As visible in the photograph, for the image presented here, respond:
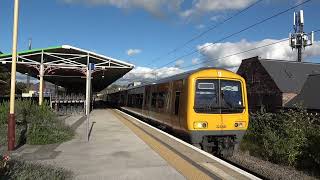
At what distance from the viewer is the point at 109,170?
823cm

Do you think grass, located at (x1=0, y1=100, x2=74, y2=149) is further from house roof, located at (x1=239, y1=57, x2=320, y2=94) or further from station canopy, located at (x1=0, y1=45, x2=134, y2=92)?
house roof, located at (x1=239, y1=57, x2=320, y2=94)

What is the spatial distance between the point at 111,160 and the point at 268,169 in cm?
483

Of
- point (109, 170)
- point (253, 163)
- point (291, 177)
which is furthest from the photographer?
point (253, 163)

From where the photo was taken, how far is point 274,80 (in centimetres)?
4322

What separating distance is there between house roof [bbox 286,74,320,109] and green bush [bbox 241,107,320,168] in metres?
20.4

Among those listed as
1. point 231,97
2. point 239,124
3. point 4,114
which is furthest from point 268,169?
point 4,114

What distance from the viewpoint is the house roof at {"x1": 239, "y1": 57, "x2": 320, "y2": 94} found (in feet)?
140

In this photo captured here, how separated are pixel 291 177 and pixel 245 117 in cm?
291

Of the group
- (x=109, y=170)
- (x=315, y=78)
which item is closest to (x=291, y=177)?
(x=109, y=170)

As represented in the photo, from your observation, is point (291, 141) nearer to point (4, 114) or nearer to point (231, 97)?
point (231, 97)

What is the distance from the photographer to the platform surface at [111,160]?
785 cm

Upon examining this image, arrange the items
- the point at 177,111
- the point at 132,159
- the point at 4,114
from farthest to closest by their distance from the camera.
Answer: the point at 4,114, the point at 177,111, the point at 132,159

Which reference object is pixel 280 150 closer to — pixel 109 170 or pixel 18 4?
pixel 109 170

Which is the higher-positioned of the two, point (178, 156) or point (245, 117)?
point (245, 117)
